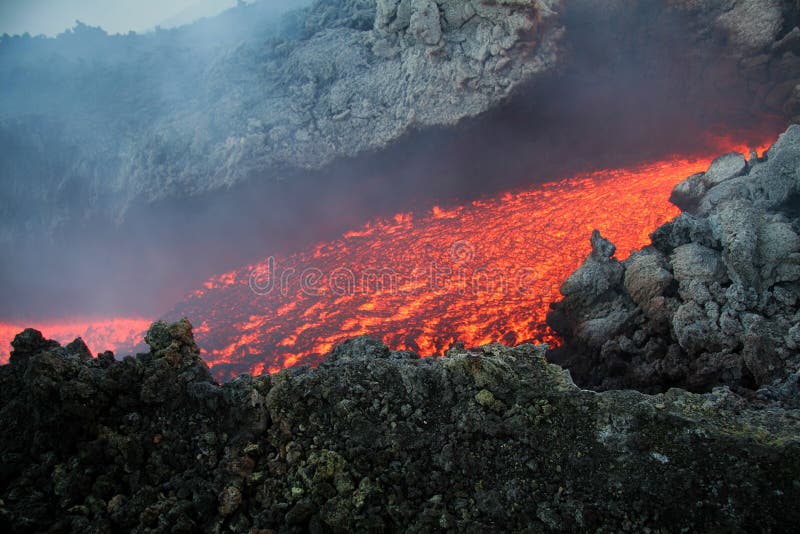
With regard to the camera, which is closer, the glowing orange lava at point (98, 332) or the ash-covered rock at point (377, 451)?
the ash-covered rock at point (377, 451)

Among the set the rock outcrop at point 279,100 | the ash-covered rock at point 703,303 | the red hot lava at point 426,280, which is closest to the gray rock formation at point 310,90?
the rock outcrop at point 279,100

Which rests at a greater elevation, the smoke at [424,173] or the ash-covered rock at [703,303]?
the smoke at [424,173]

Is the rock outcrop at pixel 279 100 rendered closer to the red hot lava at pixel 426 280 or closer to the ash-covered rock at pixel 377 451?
the red hot lava at pixel 426 280

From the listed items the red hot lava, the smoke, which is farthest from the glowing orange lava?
the smoke

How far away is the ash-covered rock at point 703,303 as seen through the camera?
720 centimetres

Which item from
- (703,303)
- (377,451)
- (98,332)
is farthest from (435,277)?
(98,332)

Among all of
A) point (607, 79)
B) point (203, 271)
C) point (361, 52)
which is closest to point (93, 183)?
point (203, 271)

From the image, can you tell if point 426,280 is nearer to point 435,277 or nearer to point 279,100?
point 435,277

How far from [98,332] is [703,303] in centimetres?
1902

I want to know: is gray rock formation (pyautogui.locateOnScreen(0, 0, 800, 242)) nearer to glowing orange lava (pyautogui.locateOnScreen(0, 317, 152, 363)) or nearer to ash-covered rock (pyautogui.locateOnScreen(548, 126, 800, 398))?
glowing orange lava (pyautogui.locateOnScreen(0, 317, 152, 363))

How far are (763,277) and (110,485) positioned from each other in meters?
10.7

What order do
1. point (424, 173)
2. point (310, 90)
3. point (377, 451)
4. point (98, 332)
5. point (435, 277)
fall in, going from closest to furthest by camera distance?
point (377, 451)
point (435, 277)
point (98, 332)
point (424, 173)
point (310, 90)

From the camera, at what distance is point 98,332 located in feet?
53.7

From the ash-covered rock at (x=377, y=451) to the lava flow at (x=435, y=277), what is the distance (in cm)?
576
